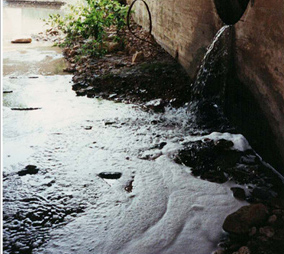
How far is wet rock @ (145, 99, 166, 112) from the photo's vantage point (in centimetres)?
438

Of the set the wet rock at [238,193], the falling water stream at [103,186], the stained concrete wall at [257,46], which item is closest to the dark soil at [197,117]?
the wet rock at [238,193]

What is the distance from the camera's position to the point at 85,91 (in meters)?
5.09

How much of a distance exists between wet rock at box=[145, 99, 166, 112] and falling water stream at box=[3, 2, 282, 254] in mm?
146

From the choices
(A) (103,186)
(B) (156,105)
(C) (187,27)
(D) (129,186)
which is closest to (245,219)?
(D) (129,186)

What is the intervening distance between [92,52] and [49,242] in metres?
5.25

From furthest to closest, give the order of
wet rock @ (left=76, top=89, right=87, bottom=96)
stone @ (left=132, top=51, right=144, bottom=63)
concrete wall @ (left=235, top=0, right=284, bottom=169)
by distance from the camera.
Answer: stone @ (left=132, top=51, right=144, bottom=63) < wet rock @ (left=76, top=89, right=87, bottom=96) < concrete wall @ (left=235, top=0, right=284, bottom=169)

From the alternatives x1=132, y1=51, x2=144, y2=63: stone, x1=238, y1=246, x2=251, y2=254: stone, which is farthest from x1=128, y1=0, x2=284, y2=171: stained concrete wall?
x1=132, y1=51, x2=144, y2=63: stone

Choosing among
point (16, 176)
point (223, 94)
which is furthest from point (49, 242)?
point (223, 94)

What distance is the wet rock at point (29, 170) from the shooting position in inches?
113

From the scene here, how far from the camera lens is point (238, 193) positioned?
2.56 meters

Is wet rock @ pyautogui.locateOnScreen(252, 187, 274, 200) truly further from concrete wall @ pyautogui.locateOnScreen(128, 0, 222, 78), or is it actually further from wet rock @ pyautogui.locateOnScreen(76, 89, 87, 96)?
wet rock @ pyautogui.locateOnScreen(76, 89, 87, 96)

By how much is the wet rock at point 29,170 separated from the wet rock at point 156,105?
1.93 m

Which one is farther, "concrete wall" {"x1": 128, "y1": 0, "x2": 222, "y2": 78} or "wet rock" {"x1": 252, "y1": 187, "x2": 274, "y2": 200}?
"concrete wall" {"x1": 128, "y1": 0, "x2": 222, "y2": 78}

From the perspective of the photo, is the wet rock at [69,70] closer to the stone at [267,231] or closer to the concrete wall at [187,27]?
the concrete wall at [187,27]
